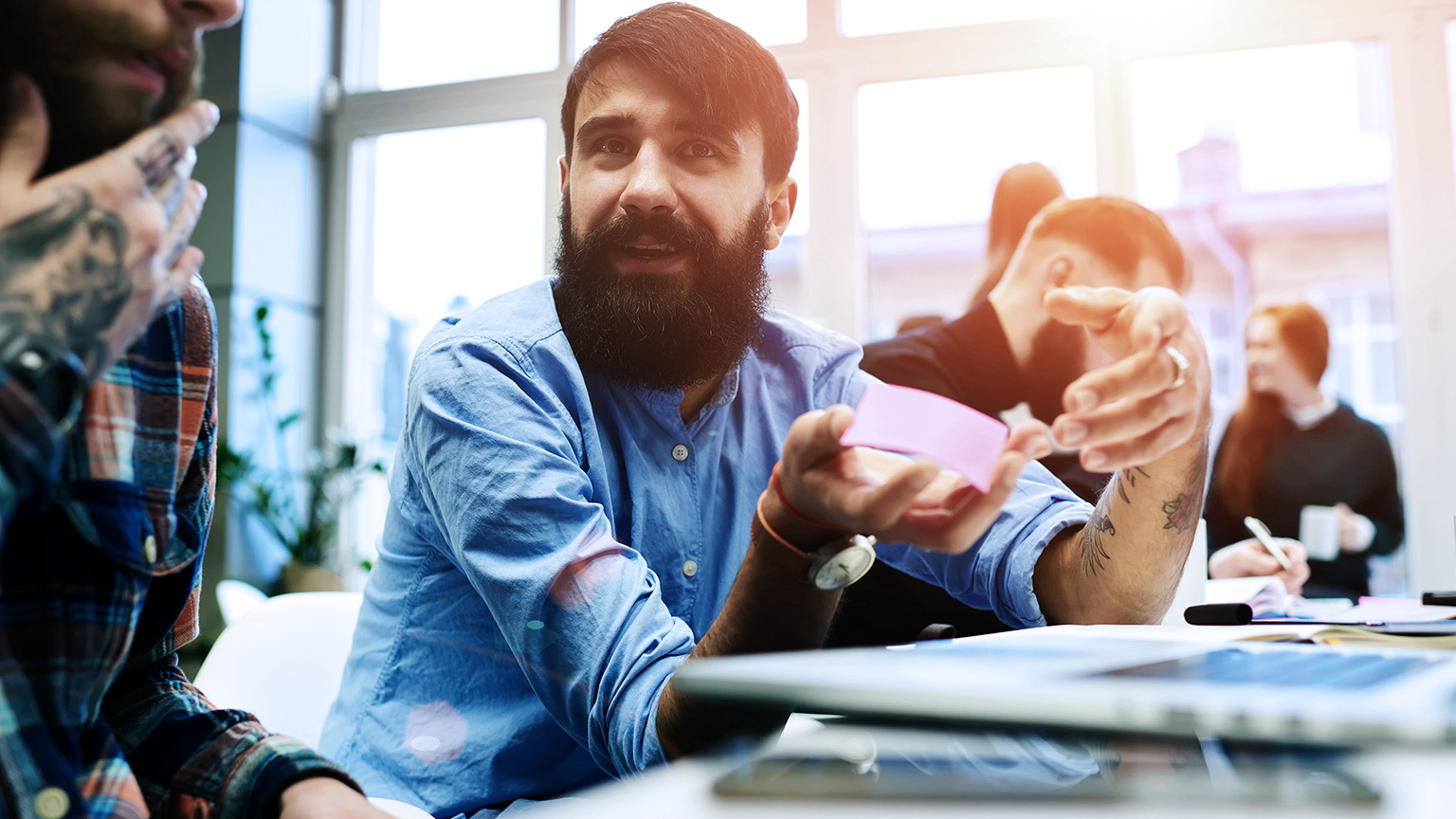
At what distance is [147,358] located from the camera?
15.3 inches

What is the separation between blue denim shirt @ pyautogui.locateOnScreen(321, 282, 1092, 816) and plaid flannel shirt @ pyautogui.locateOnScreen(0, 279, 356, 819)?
14 cm

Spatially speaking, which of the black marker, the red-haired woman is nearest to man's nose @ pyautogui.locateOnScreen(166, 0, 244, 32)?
the black marker

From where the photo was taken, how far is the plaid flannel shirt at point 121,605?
1.06 feet

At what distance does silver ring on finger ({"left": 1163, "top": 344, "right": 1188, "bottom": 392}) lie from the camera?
0.55m

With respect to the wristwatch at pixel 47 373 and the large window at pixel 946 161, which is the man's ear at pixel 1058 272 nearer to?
the large window at pixel 946 161

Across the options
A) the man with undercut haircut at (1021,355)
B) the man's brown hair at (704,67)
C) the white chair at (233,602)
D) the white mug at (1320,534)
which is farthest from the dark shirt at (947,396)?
the white mug at (1320,534)

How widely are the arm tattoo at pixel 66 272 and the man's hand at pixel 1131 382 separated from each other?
1.28ft

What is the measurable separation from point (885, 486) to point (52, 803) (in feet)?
1.03

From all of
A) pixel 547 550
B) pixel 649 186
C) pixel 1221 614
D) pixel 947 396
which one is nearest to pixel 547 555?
pixel 547 550

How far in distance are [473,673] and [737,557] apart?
0.60 ft

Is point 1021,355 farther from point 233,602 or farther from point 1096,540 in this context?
point 233,602

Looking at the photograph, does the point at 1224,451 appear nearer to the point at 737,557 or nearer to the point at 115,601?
the point at 737,557

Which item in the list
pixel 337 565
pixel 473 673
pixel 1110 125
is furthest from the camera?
pixel 337 565

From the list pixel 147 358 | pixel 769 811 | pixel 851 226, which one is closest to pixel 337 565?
pixel 851 226
